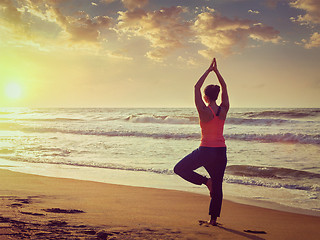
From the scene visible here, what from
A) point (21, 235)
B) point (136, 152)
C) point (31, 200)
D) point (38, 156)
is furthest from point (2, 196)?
A: point (136, 152)

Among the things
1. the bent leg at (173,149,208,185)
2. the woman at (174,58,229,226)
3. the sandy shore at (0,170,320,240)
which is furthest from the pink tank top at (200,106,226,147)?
the sandy shore at (0,170,320,240)

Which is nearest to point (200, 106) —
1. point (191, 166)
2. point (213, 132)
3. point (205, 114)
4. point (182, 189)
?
point (205, 114)

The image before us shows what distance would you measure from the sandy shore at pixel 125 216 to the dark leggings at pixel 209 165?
1.90ft

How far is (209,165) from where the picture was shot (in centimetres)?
324

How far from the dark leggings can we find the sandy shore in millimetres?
578

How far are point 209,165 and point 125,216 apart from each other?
5.21ft

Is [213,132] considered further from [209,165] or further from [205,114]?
[209,165]

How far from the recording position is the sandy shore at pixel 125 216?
2.92 m

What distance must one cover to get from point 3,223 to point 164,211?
2.45 m

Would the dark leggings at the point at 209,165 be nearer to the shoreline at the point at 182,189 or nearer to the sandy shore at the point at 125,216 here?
the sandy shore at the point at 125,216

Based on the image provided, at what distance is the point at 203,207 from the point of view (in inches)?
183

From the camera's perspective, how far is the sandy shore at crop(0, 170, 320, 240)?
2924 mm

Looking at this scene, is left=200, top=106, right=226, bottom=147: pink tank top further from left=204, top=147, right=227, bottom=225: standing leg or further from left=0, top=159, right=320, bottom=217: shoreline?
left=0, top=159, right=320, bottom=217: shoreline

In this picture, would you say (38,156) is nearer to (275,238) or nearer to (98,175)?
(98,175)
